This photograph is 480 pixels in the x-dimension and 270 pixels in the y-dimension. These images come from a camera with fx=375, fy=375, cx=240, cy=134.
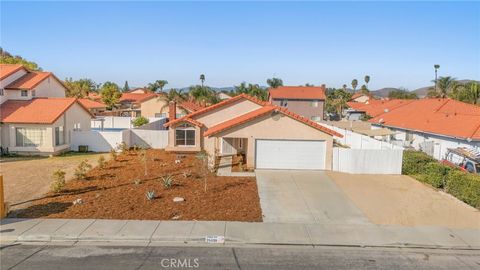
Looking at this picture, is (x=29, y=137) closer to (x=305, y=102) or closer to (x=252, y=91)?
(x=305, y=102)

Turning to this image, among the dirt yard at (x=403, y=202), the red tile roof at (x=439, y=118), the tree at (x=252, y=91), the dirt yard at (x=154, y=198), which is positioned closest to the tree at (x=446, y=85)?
the red tile roof at (x=439, y=118)

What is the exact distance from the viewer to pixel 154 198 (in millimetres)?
16094

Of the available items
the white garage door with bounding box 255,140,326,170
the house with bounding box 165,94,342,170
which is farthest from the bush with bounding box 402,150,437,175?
the white garage door with bounding box 255,140,326,170

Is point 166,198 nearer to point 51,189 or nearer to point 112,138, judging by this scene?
point 51,189

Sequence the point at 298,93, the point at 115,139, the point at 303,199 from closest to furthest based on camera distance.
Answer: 1. the point at 303,199
2. the point at 115,139
3. the point at 298,93

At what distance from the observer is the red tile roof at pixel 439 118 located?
1105 inches

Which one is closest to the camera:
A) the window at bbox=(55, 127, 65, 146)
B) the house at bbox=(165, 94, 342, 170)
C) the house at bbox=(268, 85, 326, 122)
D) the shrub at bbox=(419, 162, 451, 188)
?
the shrub at bbox=(419, 162, 451, 188)

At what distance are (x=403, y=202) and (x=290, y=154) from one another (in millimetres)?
7867

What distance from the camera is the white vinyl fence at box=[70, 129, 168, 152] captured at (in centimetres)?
3017

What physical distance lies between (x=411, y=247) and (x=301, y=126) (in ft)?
39.3

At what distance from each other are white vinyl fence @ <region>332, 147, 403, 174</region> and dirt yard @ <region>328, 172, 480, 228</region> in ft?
2.20

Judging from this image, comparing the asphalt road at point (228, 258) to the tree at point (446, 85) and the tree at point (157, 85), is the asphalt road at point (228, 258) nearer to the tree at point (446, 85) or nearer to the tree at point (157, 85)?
the tree at point (446, 85)

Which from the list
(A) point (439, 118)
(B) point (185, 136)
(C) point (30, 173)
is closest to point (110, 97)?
(B) point (185, 136)

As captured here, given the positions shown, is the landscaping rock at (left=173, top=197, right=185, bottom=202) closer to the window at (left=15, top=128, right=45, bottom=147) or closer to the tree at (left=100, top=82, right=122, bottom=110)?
the window at (left=15, top=128, right=45, bottom=147)
